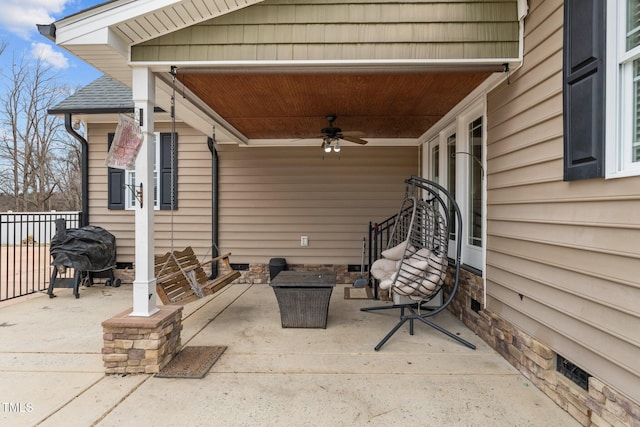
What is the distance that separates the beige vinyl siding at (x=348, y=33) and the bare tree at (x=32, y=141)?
56.8ft

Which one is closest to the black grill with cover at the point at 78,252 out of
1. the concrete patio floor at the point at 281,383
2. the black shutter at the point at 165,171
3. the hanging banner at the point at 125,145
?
Result: the black shutter at the point at 165,171

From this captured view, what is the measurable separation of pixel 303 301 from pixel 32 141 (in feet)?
59.8

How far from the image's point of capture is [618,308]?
6.19 feet

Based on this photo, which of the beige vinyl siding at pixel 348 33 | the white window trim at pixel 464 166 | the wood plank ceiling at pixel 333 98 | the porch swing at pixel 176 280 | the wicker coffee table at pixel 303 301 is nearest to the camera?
the beige vinyl siding at pixel 348 33

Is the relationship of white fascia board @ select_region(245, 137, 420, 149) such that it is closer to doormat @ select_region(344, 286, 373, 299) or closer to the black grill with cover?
doormat @ select_region(344, 286, 373, 299)

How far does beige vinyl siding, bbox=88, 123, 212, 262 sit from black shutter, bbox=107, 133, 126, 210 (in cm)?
8

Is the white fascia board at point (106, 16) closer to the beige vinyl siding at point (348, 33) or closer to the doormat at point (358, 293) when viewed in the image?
the beige vinyl siding at point (348, 33)

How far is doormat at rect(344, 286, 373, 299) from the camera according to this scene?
526 cm

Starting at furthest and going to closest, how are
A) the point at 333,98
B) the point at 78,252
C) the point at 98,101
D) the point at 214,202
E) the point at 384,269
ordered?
the point at 214,202
the point at 98,101
the point at 78,252
the point at 384,269
the point at 333,98

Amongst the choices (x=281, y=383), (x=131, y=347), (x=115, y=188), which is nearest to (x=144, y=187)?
(x=131, y=347)

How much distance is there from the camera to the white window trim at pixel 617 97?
1931mm

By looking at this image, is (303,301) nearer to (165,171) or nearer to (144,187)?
(144,187)

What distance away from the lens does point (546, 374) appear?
97.7 inches

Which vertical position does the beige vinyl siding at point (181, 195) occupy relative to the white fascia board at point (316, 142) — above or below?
below
